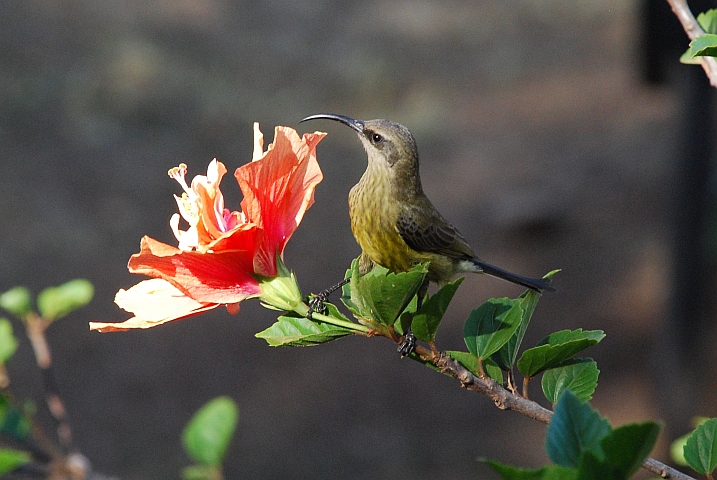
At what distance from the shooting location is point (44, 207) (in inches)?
425

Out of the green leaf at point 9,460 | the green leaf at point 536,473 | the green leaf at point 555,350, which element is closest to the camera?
the green leaf at point 536,473

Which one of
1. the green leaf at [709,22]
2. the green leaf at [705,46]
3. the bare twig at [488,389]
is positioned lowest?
the bare twig at [488,389]

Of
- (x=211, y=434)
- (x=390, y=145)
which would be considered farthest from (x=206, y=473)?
(x=390, y=145)

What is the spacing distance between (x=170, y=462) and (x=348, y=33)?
10.5m

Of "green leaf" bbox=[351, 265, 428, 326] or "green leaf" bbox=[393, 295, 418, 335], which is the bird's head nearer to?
"green leaf" bbox=[393, 295, 418, 335]

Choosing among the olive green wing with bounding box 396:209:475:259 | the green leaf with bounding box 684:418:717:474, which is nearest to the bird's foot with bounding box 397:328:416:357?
the green leaf with bounding box 684:418:717:474

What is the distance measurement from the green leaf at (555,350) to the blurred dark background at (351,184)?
4.33 meters

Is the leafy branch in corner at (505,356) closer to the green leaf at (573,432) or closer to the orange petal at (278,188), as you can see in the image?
the green leaf at (573,432)

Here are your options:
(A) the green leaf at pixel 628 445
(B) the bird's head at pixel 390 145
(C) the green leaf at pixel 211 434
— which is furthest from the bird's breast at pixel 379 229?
(A) the green leaf at pixel 628 445

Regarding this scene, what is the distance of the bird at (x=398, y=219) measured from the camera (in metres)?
2.36

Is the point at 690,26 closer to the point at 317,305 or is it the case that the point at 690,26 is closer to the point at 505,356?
the point at 505,356

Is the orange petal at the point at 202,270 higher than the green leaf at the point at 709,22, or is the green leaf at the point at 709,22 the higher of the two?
the green leaf at the point at 709,22

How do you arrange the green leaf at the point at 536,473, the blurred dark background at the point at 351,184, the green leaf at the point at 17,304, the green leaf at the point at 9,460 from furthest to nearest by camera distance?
the blurred dark background at the point at 351,184
the green leaf at the point at 17,304
the green leaf at the point at 9,460
the green leaf at the point at 536,473

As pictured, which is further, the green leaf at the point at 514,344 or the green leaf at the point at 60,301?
the green leaf at the point at 60,301
